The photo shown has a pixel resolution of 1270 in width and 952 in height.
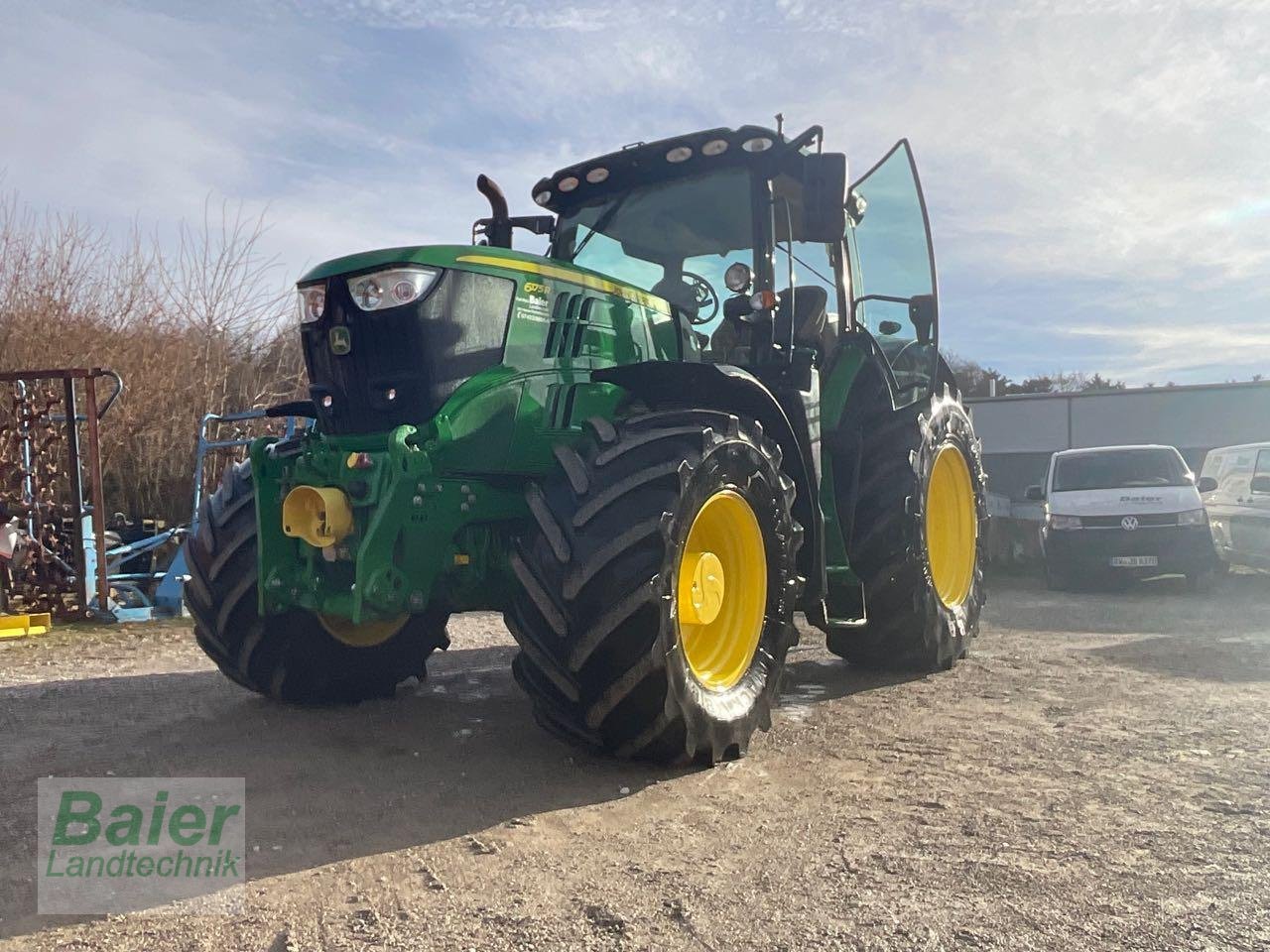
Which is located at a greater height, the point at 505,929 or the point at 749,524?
the point at 749,524

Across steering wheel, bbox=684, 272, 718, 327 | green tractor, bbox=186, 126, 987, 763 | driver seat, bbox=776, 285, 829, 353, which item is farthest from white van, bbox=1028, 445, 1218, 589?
steering wheel, bbox=684, 272, 718, 327

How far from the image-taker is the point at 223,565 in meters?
4.75

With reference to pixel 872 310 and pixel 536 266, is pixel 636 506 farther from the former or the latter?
pixel 872 310

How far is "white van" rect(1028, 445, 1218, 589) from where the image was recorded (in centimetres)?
1083

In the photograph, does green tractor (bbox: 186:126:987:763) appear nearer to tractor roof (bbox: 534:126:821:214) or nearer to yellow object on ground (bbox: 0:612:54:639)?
tractor roof (bbox: 534:126:821:214)

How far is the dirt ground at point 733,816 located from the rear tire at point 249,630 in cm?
17

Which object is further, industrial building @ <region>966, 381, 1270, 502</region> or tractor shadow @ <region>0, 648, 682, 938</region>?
industrial building @ <region>966, 381, 1270, 502</region>

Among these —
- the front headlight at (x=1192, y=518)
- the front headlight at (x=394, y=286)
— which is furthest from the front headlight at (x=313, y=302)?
the front headlight at (x=1192, y=518)

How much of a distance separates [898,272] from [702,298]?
1.54 m

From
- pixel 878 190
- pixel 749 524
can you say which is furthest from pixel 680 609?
pixel 878 190

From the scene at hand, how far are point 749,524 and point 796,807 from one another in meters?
1.23

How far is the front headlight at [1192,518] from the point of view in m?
10.9

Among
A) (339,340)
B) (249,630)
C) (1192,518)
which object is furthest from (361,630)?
(1192,518)

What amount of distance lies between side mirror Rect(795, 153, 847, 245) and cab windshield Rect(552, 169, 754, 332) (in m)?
0.49
